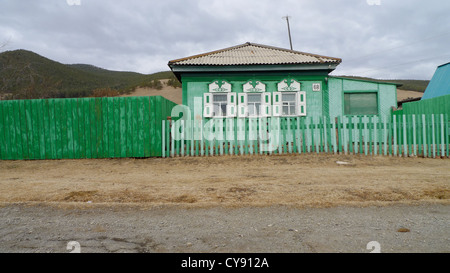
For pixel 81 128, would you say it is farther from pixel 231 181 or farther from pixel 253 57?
pixel 253 57

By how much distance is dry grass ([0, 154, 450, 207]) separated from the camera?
14.1 ft

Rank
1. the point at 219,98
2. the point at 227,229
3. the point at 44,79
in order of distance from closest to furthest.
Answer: the point at 227,229
the point at 219,98
the point at 44,79

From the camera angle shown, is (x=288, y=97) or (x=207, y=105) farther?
(x=288, y=97)

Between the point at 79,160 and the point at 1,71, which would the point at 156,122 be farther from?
the point at 1,71

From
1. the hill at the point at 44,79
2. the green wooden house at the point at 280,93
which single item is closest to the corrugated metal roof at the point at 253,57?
the green wooden house at the point at 280,93

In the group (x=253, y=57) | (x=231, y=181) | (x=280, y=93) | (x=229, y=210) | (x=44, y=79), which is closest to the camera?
(x=229, y=210)

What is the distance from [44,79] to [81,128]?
56.6ft

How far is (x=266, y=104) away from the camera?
1263cm

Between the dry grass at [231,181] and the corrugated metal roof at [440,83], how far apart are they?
11307 mm

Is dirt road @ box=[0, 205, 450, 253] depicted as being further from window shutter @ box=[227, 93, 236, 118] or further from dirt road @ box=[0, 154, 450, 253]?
window shutter @ box=[227, 93, 236, 118]

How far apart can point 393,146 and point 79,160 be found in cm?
1149

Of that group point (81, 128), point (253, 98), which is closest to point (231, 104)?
point (253, 98)

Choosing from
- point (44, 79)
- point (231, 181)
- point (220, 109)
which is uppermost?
point (44, 79)

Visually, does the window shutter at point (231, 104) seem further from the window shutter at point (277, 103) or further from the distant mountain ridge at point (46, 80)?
the distant mountain ridge at point (46, 80)
